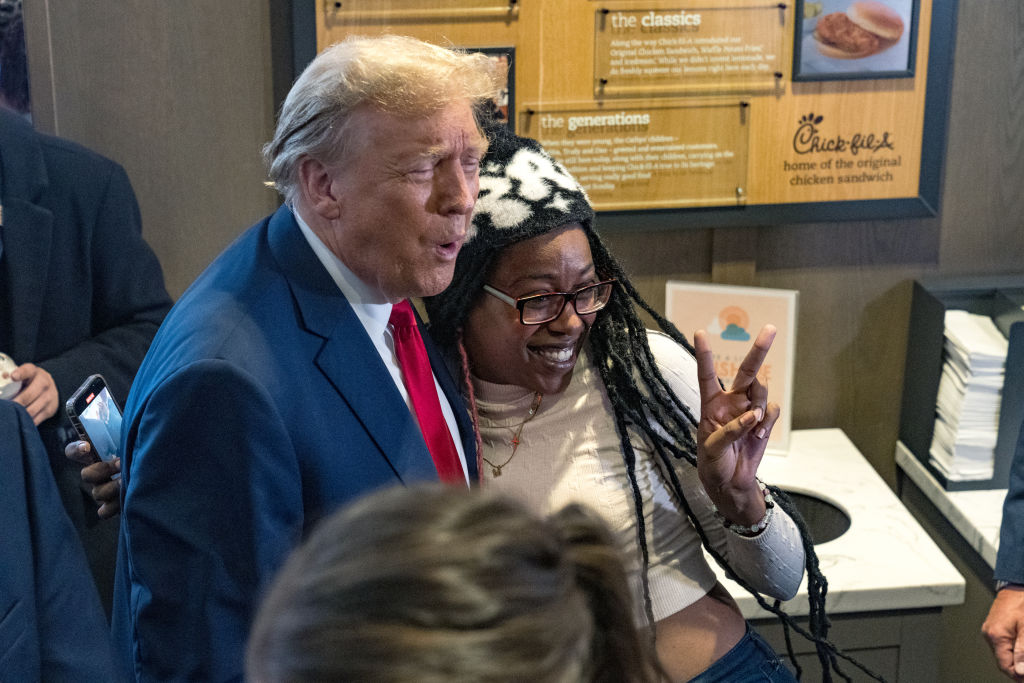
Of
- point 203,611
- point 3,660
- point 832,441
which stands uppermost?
point 203,611

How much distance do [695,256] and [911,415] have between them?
0.72m

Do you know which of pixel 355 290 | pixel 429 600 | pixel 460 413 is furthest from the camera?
pixel 460 413

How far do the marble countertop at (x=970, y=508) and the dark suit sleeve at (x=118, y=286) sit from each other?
6.12 ft

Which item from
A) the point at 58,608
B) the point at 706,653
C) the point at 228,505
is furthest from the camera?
the point at 706,653

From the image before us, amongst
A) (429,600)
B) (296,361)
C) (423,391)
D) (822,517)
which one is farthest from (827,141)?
(429,600)

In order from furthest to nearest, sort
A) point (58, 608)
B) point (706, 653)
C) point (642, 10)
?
point (642, 10) → point (706, 653) → point (58, 608)

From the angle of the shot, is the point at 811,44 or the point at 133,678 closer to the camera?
the point at 133,678

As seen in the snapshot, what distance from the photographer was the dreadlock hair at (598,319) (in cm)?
175

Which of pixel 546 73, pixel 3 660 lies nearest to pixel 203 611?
pixel 3 660

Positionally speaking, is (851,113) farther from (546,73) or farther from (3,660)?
(3,660)

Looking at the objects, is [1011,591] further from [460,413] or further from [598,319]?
[460,413]

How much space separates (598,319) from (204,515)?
0.88m

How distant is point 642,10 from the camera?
2564 mm

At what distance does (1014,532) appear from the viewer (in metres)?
2.09
